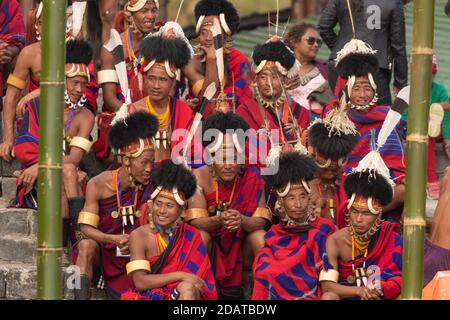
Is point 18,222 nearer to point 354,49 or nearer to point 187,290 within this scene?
point 187,290

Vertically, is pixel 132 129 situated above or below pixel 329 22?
below

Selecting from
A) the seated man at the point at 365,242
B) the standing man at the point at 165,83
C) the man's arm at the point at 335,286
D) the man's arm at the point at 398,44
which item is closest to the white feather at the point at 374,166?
the seated man at the point at 365,242

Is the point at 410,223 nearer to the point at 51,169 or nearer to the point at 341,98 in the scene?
the point at 51,169

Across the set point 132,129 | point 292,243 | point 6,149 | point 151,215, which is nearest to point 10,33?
point 6,149

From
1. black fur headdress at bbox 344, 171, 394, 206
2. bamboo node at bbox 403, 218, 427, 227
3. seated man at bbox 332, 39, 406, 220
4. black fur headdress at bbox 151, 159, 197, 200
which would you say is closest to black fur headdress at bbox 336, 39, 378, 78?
seated man at bbox 332, 39, 406, 220

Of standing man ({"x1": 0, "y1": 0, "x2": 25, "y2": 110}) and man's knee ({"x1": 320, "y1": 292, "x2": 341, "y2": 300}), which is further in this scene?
standing man ({"x1": 0, "y1": 0, "x2": 25, "y2": 110})

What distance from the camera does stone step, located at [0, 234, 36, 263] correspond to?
1033 cm

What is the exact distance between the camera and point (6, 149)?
11.1 metres

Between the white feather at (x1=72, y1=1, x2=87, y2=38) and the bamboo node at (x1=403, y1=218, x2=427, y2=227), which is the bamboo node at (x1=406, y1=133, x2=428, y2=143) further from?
the white feather at (x1=72, y1=1, x2=87, y2=38)

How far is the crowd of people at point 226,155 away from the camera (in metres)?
9.42

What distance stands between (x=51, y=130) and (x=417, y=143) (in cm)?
170

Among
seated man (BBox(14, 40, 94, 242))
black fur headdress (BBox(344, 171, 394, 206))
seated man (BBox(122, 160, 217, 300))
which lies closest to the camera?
seated man (BBox(122, 160, 217, 300))

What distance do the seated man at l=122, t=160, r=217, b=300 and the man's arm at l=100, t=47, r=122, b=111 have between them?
5.05 feet
